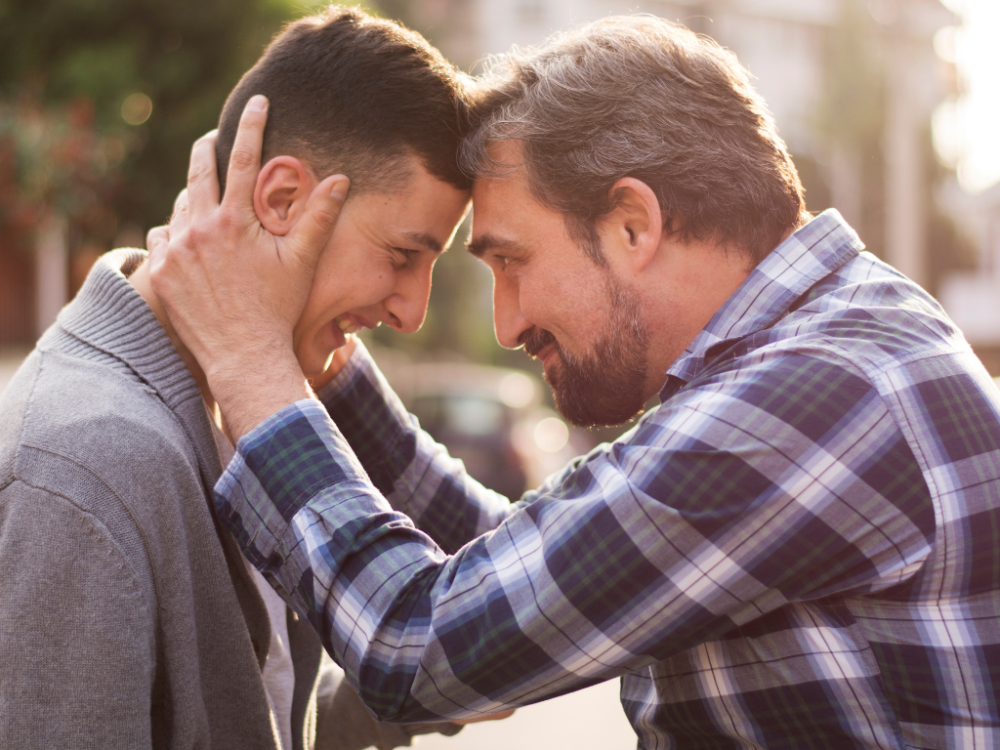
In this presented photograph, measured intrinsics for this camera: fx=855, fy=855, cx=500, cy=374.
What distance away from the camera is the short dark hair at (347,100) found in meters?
2.12

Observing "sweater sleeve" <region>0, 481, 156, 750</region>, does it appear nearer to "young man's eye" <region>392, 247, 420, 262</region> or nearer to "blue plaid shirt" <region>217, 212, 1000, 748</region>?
"blue plaid shirt" <region>217, 212, 1000, 748</region>

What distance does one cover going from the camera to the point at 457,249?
2042cm

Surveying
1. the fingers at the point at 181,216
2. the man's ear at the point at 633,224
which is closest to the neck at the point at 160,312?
the fingers at the point at 181,216

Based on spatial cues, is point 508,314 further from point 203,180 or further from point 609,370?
point 203,180

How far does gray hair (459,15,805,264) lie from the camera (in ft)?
7.00

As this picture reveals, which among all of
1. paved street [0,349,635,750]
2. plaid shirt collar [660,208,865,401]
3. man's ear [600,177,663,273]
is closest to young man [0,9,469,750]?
man's ear [600,177,663,273]

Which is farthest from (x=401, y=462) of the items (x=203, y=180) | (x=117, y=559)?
(x=117, y=559)

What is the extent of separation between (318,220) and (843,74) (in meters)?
28.4

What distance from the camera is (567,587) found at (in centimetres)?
154

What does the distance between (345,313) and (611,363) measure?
2.35ft

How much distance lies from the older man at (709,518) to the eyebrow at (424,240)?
36 centimetres

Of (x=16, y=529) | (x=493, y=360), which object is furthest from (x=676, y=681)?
(x=493, y=360)

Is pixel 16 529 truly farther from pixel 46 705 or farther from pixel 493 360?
pixel 493 360

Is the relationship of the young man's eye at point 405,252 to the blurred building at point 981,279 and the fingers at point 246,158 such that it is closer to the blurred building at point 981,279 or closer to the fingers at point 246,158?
the fingers at point 246,158
